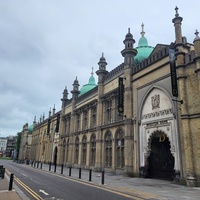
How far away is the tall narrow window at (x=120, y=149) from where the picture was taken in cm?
2269

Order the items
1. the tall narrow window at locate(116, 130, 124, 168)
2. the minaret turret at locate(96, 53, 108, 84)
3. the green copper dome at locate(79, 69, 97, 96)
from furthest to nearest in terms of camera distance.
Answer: the green copper dome at locate(79, 69, 97, 96) → the minaret turret at locate(96, 53, 108, 84) → the tall narrow window at locate(116, 130, 124, 168)

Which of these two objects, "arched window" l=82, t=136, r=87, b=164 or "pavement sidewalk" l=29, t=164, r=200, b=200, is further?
"arched window" l=82, t=136, r=87, b=164

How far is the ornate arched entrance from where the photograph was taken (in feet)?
57.5

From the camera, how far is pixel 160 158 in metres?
18.5

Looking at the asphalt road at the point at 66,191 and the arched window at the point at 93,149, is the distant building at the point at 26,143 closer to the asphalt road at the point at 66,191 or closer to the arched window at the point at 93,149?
the arched window at the point at 93,149

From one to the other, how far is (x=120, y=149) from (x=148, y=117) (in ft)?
19.3

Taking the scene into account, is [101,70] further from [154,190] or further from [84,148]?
[154,190]

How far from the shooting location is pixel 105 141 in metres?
26.2

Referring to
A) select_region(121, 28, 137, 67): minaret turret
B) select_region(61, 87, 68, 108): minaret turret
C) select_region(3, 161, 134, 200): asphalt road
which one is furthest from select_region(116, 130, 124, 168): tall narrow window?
select_region(61, 87, 68, 108): minaret turret

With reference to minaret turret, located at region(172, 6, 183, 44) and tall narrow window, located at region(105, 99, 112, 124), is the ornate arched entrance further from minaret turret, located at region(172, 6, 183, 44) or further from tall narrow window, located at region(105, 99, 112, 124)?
Answer: tall narrow window, located at region(105, 99, 112, 124)

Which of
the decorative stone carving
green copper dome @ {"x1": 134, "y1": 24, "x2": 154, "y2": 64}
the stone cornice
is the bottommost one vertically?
the stone cornice

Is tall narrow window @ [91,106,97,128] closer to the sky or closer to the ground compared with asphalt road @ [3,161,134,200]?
closer to the sky

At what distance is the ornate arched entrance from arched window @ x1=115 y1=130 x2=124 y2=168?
167 inches

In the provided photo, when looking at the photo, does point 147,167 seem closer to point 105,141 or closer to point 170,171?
point 170,171
